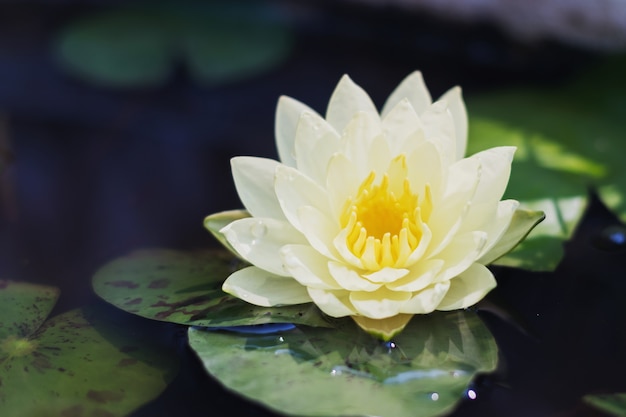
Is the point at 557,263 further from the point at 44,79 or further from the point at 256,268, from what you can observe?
the point at 44,79

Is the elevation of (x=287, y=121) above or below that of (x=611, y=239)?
above

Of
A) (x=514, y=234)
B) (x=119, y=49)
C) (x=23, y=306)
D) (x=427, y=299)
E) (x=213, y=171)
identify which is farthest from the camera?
(x=119, y=49)

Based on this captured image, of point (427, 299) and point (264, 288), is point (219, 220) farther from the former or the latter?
point (427, 299)

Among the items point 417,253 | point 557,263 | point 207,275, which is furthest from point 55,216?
point 557,263

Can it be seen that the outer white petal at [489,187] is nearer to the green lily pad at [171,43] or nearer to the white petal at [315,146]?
the white petal at [315,146]

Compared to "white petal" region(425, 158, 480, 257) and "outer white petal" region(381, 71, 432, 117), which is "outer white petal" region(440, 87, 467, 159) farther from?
"white petal" region(425, 158, 480, 257)

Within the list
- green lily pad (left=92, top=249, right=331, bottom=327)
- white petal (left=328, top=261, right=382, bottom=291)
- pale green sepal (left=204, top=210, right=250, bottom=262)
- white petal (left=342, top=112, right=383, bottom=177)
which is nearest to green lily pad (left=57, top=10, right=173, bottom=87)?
green lily pad (left=92, top=249, right=331, bottom=327)

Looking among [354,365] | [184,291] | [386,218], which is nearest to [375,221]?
[386,218]
